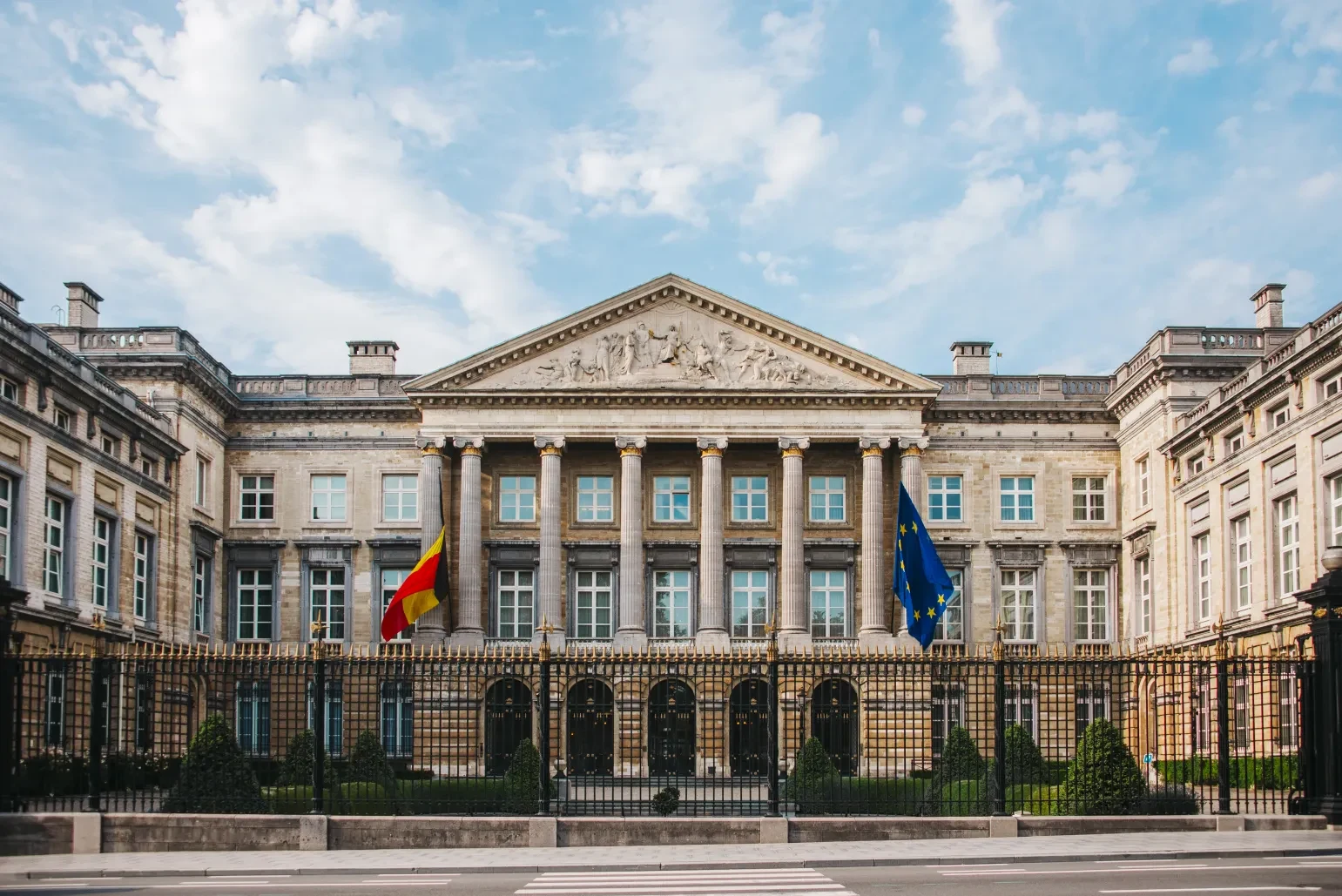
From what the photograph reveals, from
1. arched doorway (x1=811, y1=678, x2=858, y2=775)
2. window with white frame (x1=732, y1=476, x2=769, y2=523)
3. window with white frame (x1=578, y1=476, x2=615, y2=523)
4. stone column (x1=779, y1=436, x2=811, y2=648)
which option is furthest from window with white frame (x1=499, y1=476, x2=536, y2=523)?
arched doorway (x1=811, y1=678, x2=858, y2=775)

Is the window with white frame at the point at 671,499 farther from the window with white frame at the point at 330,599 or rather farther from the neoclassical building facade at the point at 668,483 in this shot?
the window with white frame at the point at 330,599

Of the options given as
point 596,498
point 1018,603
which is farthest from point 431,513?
point 1018,603

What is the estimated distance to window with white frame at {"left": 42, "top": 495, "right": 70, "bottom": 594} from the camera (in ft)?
144

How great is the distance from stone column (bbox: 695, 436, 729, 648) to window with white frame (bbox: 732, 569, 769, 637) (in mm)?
1691

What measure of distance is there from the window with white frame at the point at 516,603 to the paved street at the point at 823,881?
36871 mm

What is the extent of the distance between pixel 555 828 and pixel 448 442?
Answer: 34.0 m

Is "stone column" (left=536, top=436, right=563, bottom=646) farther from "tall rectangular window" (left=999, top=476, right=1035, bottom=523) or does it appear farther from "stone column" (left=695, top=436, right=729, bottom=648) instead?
"tall rectangular window" (left=999, top=476, right=1035, bottom=523)

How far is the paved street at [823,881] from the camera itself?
63.1 ft

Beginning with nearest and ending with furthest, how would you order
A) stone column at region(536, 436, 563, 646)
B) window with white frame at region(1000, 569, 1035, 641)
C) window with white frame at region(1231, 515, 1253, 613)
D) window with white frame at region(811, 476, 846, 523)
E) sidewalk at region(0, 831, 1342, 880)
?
sidewalk at region(0, 831, 1342, 880) → window with white frame at region(1231, 515, 1253, 613) → stone column at region(536, 436, 563, 646) → window with white frame at region(1000, 569, 1035, 641) → window with white frame at region(811, 476, 846, 523)

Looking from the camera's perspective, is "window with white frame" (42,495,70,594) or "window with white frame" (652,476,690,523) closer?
"window with white frame" (42,495,70,594)

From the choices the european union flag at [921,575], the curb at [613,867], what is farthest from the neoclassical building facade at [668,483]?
the curb at [613,867]

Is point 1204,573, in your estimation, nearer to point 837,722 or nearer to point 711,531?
point 711,531

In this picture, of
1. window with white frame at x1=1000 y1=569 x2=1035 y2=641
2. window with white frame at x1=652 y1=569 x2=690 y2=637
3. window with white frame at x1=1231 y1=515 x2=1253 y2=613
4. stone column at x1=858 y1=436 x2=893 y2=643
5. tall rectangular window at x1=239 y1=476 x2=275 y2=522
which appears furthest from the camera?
tall rectangular window at x1=239 y1=476 x2=275 y2=522

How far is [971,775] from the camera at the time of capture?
3200cm
